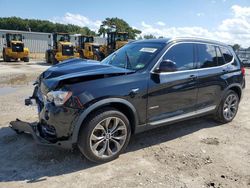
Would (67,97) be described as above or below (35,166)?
above

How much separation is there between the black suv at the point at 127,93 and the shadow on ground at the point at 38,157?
391mm

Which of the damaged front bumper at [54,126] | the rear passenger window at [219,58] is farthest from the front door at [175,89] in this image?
the damaged front bumper at [54,126]

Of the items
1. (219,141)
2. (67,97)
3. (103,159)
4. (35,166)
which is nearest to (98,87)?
(67,97)

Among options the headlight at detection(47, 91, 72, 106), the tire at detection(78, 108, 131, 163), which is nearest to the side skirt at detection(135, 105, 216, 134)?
the tire at detection(78, 108, 131, 163)

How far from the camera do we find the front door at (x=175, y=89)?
14.3 feet

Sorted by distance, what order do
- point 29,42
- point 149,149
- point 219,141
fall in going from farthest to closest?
point 29,42 → point 219,141 → point 149,149

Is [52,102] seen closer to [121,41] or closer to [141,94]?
[141,94]

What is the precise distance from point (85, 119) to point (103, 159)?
703 millimetres

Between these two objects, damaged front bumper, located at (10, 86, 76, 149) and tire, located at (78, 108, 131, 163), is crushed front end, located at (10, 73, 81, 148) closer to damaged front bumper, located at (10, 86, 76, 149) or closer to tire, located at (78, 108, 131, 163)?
damaged front bumper, located at (10, 86, 76, 149)

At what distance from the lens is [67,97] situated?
11.9 ft

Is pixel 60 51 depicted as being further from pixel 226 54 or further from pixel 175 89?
pixel 175 89

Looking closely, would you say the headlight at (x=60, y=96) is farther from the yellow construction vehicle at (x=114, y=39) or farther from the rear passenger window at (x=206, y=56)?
the yellow construction vehicle at (x=114, y=39)

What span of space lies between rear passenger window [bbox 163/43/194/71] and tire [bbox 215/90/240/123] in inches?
53.4

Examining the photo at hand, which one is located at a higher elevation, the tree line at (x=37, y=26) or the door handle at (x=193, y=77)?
the tree line at (x=37, y=26)
